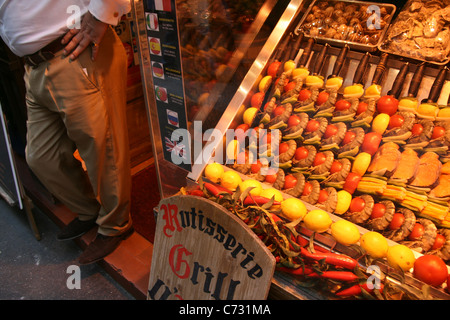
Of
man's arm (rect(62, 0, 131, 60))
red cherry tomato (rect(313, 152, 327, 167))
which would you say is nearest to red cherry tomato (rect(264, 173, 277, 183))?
red cherry tomato (rect(313, 152, 327, 167))

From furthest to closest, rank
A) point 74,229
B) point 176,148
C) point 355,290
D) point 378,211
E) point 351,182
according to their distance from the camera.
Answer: point 74,229 → point 176,148 → point 351,182 → point 378,211 → point 355,290

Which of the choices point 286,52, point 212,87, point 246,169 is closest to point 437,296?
point 246,169

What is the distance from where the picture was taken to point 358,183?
147 cm

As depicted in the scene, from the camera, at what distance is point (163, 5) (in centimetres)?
156

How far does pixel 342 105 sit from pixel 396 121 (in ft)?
0.85

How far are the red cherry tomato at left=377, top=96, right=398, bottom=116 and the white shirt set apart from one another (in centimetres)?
140

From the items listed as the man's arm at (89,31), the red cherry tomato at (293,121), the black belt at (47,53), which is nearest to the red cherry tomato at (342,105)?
the red cherry tomato at (293,121)

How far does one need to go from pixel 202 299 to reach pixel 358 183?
830 millimetres

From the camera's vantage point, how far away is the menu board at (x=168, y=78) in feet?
5.25

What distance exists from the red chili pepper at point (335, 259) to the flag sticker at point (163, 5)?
1.23 meters

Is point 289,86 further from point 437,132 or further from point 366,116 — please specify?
point 437,132

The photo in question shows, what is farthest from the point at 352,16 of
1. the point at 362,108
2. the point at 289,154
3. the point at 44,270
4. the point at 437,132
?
the point at 44,270

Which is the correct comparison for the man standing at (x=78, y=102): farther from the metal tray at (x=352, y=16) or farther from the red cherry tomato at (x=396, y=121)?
the red cherry tomato at (x=396, y=121)

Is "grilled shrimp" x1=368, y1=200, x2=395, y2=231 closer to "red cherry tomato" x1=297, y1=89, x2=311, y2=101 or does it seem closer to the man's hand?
"red cherry tomato" x1=297, y1=89, x2=311, y2=101
